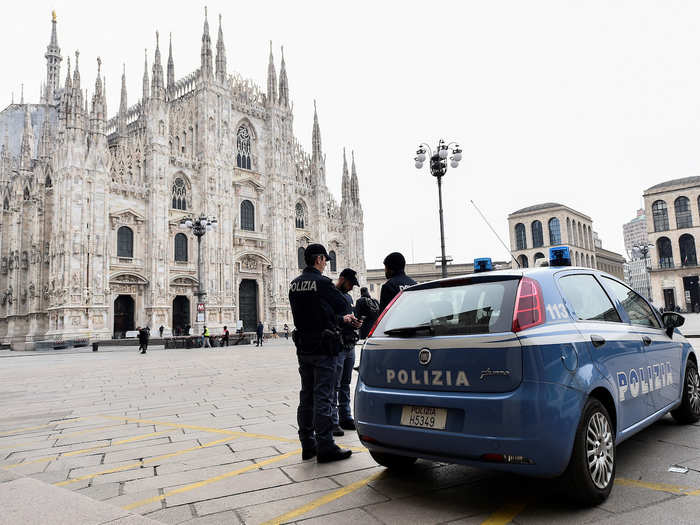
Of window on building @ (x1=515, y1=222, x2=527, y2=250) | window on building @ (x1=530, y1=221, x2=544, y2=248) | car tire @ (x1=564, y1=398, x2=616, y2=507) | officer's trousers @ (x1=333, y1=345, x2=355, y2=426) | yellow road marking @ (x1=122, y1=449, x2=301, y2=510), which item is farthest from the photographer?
window on building @ (x1=515, y1=222, x2=527, y2=250)

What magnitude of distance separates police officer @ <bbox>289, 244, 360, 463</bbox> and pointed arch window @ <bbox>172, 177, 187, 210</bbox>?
33.2 m

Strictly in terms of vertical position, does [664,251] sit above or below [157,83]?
below

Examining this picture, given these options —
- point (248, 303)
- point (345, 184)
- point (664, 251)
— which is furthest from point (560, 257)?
point (664, 251)

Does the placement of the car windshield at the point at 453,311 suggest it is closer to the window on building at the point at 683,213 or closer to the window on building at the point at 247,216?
the window on building at the point at 247,216

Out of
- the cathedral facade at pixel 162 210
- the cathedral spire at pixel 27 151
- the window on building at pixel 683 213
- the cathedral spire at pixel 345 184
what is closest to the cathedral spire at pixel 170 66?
the cathedral facade at pixel 162 210

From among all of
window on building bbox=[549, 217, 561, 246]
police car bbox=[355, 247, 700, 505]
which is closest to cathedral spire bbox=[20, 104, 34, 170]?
police car bbox=[355, 247, 700, 505]

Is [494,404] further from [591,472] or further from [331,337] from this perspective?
[331,337]

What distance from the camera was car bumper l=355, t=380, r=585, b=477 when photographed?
2664mm

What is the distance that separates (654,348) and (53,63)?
64.4m

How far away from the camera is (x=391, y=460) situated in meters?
3.61

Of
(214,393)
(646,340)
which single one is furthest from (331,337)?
(214,393)

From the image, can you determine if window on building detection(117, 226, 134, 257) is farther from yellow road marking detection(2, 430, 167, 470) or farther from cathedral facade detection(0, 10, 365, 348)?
yellow road marking detection(2, 430, 167, 470)

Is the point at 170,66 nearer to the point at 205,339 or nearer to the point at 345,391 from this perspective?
the point at 205,339

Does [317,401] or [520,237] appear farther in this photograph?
[520,237]
